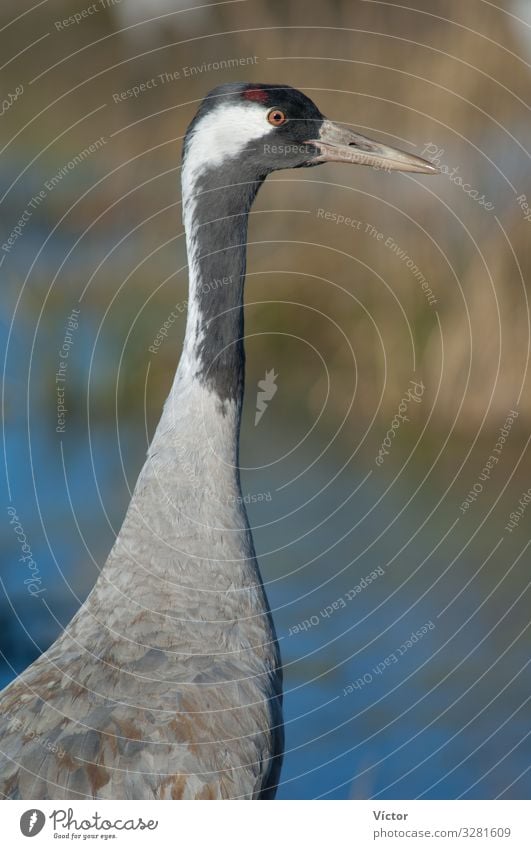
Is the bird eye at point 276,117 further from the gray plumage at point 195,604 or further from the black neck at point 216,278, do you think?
the black neck at point 216,278

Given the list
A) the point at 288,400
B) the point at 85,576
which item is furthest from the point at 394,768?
the point at 288,400

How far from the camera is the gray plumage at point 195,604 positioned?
3010 mm

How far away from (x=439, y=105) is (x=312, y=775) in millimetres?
4072

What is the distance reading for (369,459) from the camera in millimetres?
7797

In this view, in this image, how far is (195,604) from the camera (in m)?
3.28

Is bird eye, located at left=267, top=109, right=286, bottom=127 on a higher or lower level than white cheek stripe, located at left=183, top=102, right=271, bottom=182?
higher

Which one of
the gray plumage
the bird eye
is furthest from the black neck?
the bird eye
